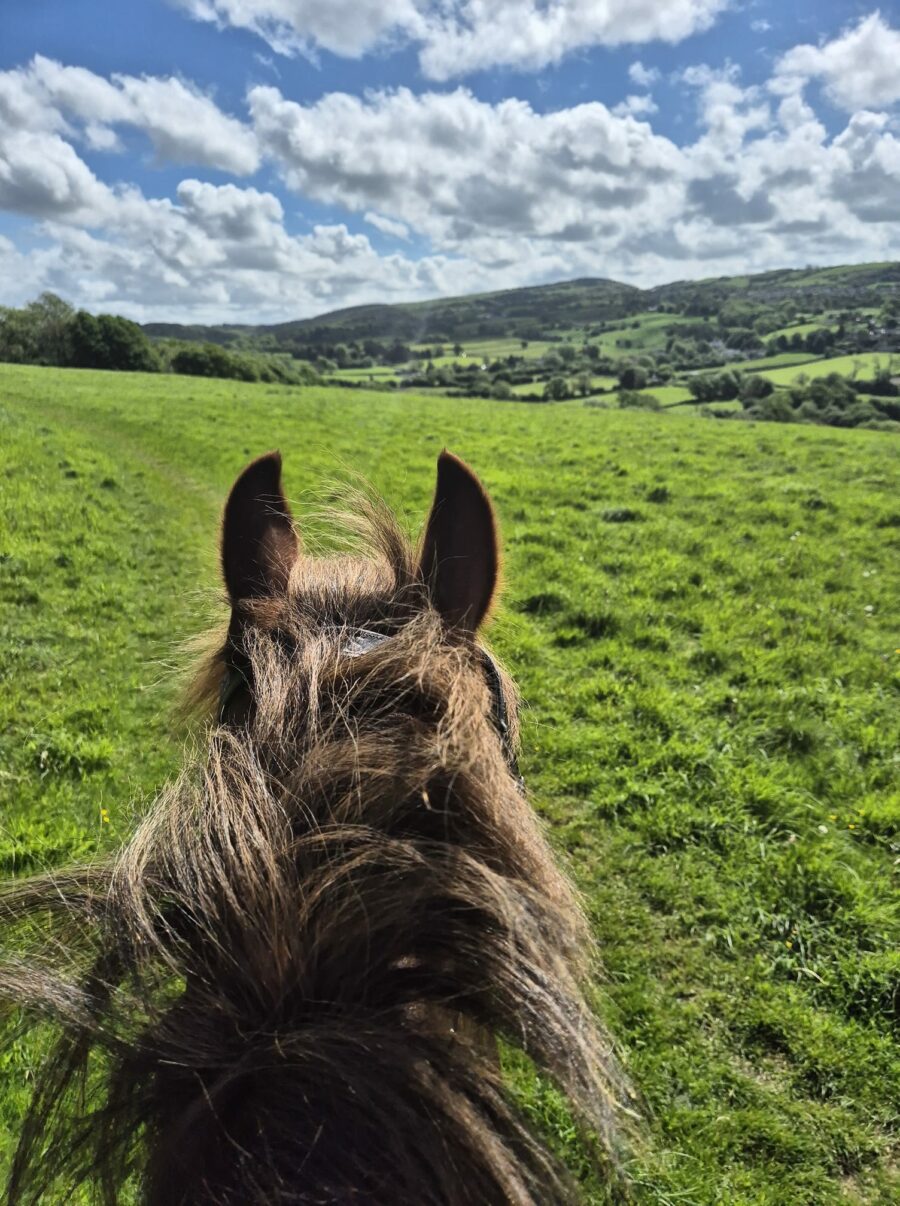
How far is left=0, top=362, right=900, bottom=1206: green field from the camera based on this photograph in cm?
312

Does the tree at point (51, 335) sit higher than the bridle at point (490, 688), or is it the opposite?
the tree at point (51, 335)

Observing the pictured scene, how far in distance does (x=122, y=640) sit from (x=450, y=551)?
6.34 m

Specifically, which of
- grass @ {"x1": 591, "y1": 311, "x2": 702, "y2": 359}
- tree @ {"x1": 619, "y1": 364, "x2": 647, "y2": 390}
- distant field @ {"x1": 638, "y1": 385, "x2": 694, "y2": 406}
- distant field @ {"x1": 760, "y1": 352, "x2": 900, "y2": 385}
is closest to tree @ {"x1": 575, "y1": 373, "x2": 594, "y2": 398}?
tree @ {"x1": 619, "y1": 364, "x2": 647, "y2": 390}

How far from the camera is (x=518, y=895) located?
118cm

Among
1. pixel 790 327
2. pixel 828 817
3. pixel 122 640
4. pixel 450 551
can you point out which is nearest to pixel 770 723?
pixel 828 817

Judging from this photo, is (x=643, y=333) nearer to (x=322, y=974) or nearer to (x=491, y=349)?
(x=491, y=349)

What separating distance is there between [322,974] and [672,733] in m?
5.19

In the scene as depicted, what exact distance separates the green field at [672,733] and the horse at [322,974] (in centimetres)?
114

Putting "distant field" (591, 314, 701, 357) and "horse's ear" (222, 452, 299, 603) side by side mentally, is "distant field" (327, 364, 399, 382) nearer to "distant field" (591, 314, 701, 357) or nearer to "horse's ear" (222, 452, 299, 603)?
"distant field" (591, 314, 701, 357)

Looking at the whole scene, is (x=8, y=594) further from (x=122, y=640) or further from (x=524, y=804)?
(x=524, y=804)

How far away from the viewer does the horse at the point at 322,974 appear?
0.96 meters

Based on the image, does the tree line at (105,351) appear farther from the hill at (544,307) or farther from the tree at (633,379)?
the tree at (633,379)

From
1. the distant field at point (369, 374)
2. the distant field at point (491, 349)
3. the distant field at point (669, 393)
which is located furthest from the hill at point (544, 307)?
the distant field at point (669, 393)

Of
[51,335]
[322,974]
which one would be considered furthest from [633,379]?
[322,974]
